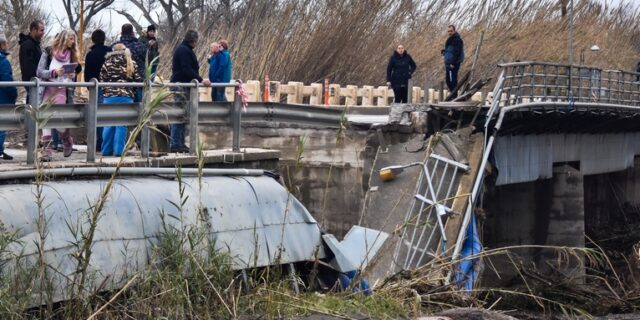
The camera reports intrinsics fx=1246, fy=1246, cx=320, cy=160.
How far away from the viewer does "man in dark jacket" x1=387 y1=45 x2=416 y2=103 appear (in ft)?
83.5

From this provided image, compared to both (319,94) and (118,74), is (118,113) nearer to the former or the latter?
(118,74)

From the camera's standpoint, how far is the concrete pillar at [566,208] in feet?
87.5

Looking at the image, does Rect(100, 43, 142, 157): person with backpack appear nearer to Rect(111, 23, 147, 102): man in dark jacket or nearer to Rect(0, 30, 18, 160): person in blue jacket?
Rect(111, 23, 147, 102): man in dark jacket

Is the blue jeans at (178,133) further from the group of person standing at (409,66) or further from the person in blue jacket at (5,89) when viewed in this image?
the group of person standing at (409,66)

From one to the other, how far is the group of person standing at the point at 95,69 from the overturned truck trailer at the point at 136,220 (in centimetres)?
187

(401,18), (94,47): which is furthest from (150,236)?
(401,18)

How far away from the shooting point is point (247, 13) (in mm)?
32156

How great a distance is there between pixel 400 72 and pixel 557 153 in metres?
3.89

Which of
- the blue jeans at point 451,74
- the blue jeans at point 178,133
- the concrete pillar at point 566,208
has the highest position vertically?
the blue jeans at point 451,74

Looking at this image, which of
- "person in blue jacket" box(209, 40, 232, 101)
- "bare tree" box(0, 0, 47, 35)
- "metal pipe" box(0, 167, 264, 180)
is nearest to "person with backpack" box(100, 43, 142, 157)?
"metal pipe" box(0, 167, 264, 180)

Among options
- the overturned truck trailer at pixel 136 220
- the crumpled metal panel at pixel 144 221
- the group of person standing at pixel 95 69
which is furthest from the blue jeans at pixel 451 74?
the crumpled metal panel at pixel 144 221

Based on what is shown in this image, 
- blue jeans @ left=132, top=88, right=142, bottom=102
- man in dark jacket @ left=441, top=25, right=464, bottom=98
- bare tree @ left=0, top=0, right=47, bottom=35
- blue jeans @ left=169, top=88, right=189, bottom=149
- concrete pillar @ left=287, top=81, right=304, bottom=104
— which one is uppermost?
bare tree @ left=0, top=0, right=47, bottom=35

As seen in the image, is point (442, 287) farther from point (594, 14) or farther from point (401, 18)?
point (594, 14)

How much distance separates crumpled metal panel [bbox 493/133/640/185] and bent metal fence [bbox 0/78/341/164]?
279 inches
